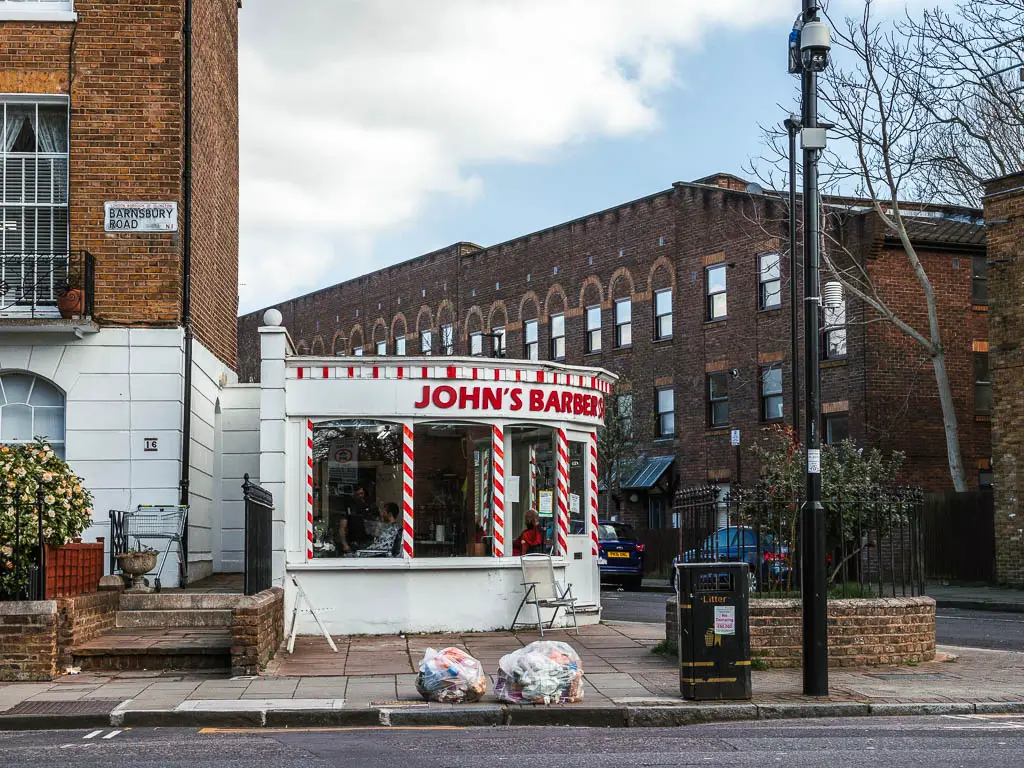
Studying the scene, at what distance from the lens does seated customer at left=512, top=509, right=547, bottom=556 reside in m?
18.4

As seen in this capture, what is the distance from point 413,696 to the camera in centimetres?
1222

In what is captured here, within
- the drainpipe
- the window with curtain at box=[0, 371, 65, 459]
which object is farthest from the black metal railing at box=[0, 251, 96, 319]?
the drainpipe

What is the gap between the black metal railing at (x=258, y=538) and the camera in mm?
14273

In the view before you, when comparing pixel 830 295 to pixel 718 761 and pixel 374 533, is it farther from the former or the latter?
pixel 718 761

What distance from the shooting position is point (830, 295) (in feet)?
51.5

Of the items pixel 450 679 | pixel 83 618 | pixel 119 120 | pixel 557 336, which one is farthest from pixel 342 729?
pixel 557 336

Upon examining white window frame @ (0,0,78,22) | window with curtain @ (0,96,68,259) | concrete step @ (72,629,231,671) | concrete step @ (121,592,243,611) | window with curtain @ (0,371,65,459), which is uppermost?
white window frame @ (0,0,78,22)

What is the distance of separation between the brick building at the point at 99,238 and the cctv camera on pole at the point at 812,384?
953 centimetres

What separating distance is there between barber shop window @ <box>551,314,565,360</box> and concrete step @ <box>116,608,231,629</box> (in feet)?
100

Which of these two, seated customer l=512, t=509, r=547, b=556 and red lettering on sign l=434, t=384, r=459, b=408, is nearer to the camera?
red lettering on sign l=434, t=384, r=459, b=408

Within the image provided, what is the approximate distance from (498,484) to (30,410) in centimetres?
650

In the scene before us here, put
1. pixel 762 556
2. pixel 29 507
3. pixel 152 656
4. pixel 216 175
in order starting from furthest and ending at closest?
pixel 216 175
pixel 762 556
pixel 29 507
pixel 152 656

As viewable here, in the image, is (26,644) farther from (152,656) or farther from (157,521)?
(157,521)

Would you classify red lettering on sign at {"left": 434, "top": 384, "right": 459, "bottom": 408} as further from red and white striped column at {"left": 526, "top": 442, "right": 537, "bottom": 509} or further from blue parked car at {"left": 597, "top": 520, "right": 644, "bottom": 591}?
blue parked car at {"left": 597, "top": 520, "right": 644, "bottom": 591}
